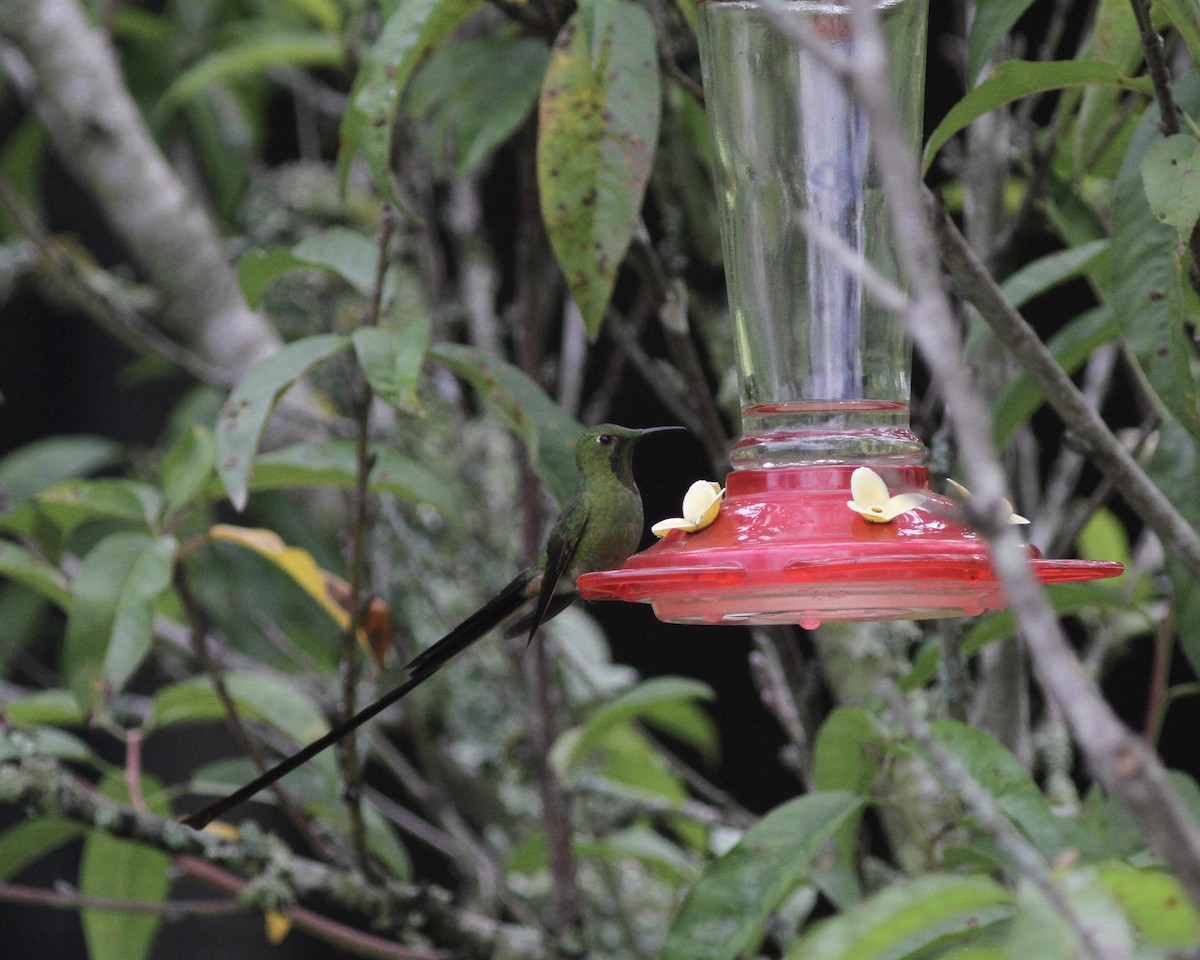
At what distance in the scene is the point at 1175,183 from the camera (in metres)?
1.15

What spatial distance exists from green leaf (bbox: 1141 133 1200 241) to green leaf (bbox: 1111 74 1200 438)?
8cm

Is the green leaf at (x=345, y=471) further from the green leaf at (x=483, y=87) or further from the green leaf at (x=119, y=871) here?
the green leaf at (x=119, y=871)

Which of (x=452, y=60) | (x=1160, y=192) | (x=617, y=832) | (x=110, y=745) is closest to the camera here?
(x=1160, y=192)

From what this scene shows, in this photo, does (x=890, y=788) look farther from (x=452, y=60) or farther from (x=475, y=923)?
(x=452, y=60)

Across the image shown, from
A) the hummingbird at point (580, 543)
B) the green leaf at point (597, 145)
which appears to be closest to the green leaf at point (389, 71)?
the green leaf at point (597, 145)

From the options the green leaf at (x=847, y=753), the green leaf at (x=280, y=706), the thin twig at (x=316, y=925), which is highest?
the green leaf at (x=847, y=753)

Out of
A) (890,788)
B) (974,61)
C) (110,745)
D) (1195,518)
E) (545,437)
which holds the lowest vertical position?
(110,745)

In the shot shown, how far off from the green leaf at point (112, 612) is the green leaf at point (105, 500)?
2.3 inches

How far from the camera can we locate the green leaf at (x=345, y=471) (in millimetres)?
1757

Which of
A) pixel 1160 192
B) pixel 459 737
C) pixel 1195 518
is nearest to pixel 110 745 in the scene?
pixel 459 737

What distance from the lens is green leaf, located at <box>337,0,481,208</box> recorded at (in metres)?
1.43

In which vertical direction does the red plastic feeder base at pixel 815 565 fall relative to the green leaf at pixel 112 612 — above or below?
above

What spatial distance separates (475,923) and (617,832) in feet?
1.74

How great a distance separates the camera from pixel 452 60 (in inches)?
89.2
